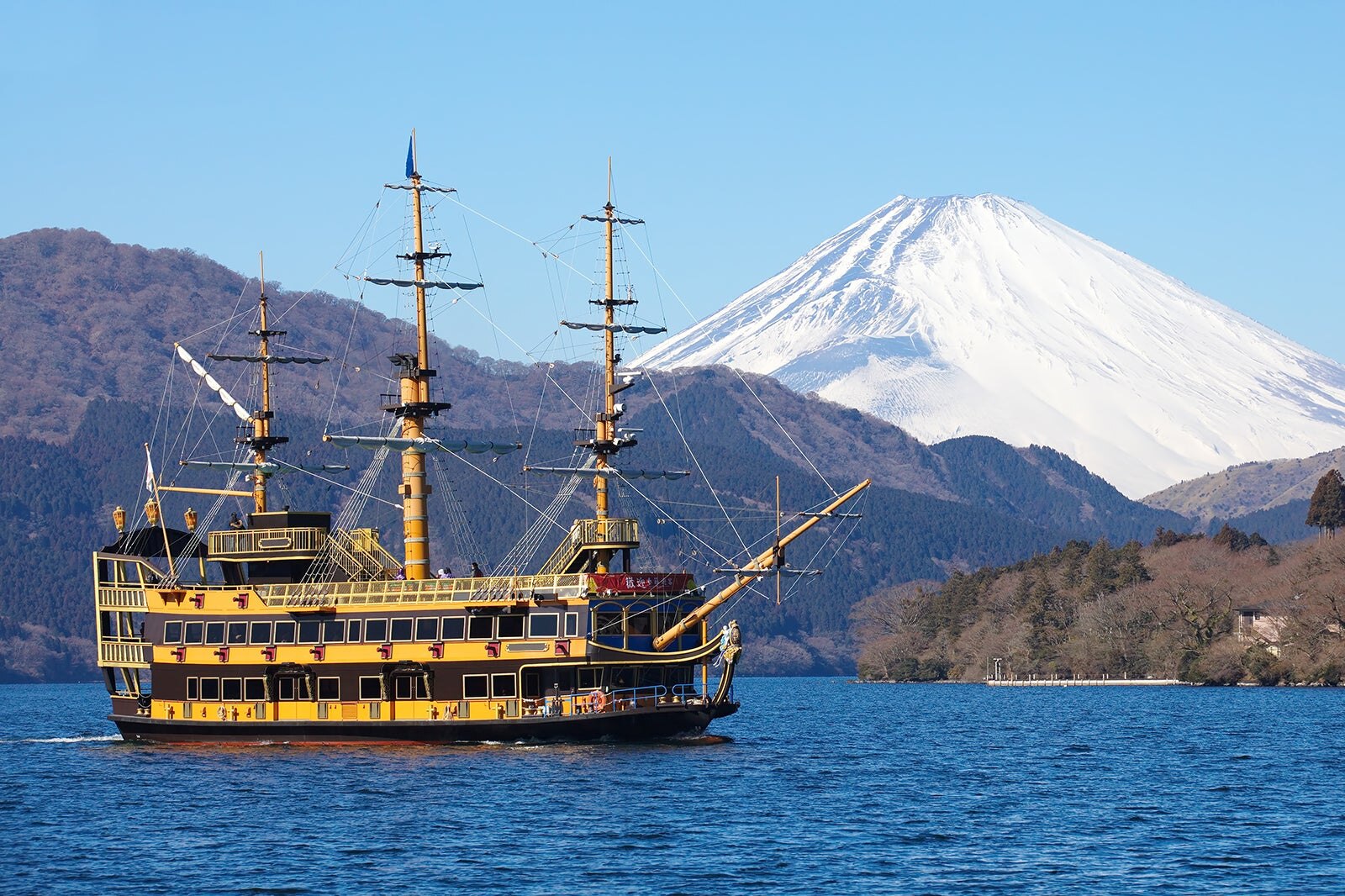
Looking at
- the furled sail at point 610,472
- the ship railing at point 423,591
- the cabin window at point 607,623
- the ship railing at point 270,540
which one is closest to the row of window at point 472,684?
the cabin window at point 607,623

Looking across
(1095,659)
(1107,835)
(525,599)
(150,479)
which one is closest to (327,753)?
(525,599)

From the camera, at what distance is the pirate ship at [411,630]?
209 feet

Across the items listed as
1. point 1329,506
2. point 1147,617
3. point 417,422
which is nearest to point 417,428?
point 417,422

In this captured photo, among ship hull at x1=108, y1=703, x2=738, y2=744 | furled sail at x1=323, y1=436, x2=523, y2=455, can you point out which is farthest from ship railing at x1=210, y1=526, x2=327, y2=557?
ship hull at x1=108, y1=703, x2=738, y2=744

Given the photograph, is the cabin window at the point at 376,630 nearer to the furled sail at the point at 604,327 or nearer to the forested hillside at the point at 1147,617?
the furled sail at the point at 604,327

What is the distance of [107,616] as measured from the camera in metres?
71.9

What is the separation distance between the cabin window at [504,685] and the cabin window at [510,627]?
1.17 meters

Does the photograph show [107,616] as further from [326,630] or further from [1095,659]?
[1095,659]

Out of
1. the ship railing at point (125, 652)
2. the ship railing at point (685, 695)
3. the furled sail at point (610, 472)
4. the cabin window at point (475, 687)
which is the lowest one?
the ship railing at point (685, 695)

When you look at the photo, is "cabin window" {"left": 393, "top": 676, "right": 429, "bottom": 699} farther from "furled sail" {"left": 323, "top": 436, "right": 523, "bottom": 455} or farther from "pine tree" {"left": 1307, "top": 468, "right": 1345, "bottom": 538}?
"pine tree" {"left": 1307, "top": 468, "right": 1345, "bottom": 538}

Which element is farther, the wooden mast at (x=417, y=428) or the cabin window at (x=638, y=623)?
the wooden mast at (x=417, y=428)

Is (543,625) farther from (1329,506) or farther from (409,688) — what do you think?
(1329,506)

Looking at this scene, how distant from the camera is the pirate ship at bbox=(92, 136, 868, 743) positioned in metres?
63.6

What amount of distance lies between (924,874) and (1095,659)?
10195 cm
